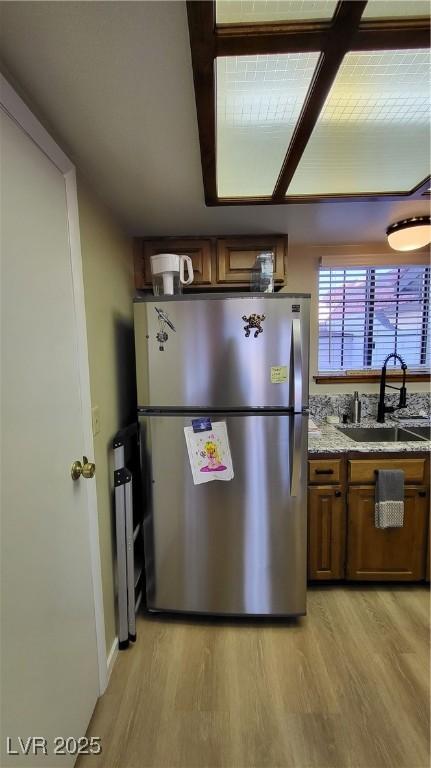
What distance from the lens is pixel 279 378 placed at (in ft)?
4.85

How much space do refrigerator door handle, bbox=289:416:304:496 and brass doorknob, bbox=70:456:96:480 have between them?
900mm

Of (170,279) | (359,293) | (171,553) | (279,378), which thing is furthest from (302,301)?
(171,553)

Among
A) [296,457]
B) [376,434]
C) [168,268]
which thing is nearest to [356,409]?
[376,434]

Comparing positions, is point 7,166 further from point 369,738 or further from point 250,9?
point 369,738

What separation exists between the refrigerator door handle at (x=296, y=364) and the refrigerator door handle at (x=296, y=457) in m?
0.07

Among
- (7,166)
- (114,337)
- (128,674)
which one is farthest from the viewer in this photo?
(114,337)

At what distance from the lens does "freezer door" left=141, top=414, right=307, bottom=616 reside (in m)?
1.52

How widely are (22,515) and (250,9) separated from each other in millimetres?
1311

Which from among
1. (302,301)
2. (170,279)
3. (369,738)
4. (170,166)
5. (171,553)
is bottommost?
(369,738)

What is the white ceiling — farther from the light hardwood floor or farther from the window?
the light hardwood floor

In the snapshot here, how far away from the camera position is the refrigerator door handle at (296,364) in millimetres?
1419

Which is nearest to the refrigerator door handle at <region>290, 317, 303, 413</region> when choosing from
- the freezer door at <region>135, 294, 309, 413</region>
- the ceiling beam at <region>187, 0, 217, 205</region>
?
the freezer door at <region>135, 294, 309, 413</region>

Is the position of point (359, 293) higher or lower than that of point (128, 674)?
higher

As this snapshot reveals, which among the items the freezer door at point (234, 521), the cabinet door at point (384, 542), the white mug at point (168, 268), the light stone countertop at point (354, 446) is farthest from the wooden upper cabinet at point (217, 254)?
the cabinet door at point (384, 542)
